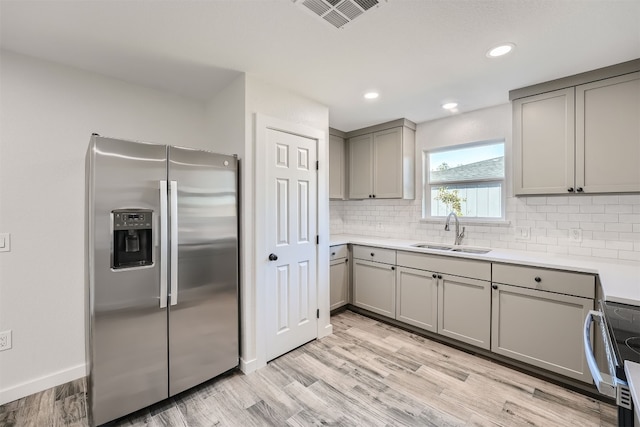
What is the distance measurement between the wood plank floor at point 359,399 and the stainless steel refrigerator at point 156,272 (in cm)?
19

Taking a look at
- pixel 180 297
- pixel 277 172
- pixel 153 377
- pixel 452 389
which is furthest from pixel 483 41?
pixel 153 377

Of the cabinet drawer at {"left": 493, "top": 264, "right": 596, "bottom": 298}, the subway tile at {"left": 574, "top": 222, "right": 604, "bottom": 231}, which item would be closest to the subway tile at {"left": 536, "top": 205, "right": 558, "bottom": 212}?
the subway tile at {"left": 574, "top": 222, "right": 604, "bottom": 231}

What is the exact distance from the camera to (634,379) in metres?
0.82

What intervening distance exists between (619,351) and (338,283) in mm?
2546

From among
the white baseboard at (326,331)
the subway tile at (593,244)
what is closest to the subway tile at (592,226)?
the subway tile at (593,244)

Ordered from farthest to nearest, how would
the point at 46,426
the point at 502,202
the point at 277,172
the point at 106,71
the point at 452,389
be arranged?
the point at 502,202 → the point at 277,172 → the point at 106,71 → the point at 452,389 → the point at 46,426

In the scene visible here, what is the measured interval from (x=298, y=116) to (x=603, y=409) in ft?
10.2

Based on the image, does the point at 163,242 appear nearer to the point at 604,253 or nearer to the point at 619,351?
Answer: the point at 619,351

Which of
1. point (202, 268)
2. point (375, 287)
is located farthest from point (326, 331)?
point (202, 268)

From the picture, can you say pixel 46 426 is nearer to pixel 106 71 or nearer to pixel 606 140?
pixel 106 71

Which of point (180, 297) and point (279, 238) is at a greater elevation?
point (279, 238)

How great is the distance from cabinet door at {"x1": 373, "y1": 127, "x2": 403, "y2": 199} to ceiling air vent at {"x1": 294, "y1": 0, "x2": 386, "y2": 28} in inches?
79.3

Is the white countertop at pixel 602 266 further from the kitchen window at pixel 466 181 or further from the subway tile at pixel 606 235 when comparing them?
the kitchen window at pixel 466 181

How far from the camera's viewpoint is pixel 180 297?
Answer: 6.30 ft
